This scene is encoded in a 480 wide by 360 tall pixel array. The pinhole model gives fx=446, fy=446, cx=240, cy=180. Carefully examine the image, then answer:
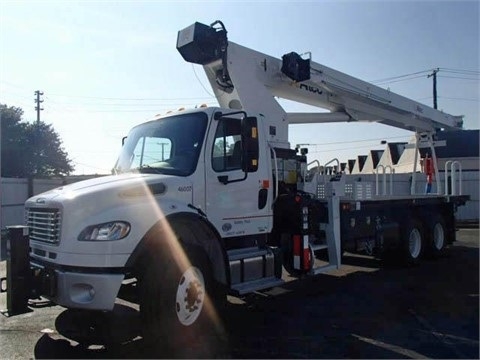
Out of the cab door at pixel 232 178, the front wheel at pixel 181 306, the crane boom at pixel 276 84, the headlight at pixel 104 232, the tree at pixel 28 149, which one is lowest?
the front wheel at pixel 181 306

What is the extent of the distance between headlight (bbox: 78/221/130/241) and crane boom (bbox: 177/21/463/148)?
11.3 ft

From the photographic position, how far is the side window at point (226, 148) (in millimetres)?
5906

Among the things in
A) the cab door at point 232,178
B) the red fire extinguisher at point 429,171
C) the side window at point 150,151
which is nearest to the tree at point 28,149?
the red fire extinguisher at point 429,171

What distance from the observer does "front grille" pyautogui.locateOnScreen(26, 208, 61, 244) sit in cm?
478

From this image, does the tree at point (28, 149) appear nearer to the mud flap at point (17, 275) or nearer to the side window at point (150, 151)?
the side window at point (150, 151)

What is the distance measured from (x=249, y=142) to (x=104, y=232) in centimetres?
218

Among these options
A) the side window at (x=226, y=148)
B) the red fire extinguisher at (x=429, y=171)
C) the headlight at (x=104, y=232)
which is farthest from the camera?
the red fire extinguisher at (x=429, y=171)

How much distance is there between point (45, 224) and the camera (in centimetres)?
500

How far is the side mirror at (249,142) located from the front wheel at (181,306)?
132 cm

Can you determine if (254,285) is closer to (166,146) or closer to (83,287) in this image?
(166,146)

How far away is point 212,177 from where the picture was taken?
584 centimetres

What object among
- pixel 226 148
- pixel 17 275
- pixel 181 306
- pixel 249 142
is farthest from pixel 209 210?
pixel 17 275

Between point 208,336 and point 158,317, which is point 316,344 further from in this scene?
point 158,317

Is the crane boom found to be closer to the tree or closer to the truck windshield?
the truck windshield
